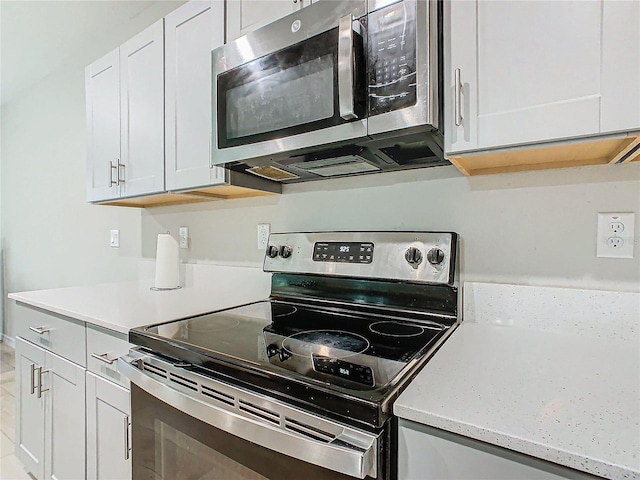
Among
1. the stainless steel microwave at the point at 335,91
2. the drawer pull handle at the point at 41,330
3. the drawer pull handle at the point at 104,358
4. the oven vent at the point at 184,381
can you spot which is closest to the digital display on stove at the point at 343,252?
the stainless steel microwave at the point at 335,91

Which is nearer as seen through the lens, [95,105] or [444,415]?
[444,415]

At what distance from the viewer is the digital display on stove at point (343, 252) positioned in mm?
1279

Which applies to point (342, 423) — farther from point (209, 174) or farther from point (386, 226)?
point (209, 174)

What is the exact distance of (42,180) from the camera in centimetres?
329

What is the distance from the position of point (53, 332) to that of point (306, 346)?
46.9 inches

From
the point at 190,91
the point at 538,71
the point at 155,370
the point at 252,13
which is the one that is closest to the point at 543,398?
the point at 538,71

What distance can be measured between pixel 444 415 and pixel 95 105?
2.25 meters

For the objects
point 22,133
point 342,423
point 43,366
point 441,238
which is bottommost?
point 43,366

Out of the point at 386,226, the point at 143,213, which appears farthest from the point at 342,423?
the point at 143,213

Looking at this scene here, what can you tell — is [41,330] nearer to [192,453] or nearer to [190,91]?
[192,453]

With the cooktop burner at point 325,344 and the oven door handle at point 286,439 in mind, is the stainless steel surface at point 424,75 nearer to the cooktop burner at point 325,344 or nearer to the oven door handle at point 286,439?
the cooktop burner at point 325,344

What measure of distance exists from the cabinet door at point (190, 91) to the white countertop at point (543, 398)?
1093mm

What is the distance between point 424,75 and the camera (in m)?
0.90

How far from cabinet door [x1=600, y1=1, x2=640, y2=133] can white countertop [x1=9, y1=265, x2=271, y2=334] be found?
4.26ft
